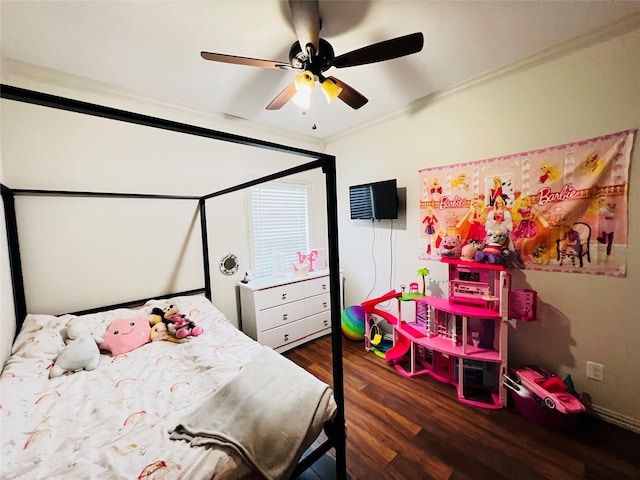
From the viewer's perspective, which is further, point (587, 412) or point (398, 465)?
point (587, 412)

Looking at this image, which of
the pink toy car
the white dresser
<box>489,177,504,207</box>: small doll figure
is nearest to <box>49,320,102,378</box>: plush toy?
the white dresser

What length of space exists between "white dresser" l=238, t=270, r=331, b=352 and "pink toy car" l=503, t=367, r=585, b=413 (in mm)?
1798

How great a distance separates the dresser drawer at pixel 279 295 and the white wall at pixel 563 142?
1309mm

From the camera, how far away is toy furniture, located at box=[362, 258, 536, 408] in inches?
67.5

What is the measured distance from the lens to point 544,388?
61.6 inches

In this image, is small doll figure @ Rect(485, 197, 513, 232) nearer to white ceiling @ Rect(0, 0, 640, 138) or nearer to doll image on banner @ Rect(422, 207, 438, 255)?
doll image on banner @ Rect(422, 207, 438, 255)

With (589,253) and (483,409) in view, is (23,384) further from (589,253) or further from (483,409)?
(589,253)

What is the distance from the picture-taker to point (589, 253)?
1592 mm

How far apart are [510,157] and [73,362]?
10.8 feet

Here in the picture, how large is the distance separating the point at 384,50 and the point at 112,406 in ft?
7.42

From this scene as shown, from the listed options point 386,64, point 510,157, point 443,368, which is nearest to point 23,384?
point 443,368

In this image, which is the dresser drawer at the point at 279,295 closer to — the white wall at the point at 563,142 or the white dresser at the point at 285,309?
the white dresser at the point at 285,309

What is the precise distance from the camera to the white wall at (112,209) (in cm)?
168

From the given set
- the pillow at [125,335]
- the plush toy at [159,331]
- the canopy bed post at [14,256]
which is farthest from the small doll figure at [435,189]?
the canopy bed post at [14,256]
